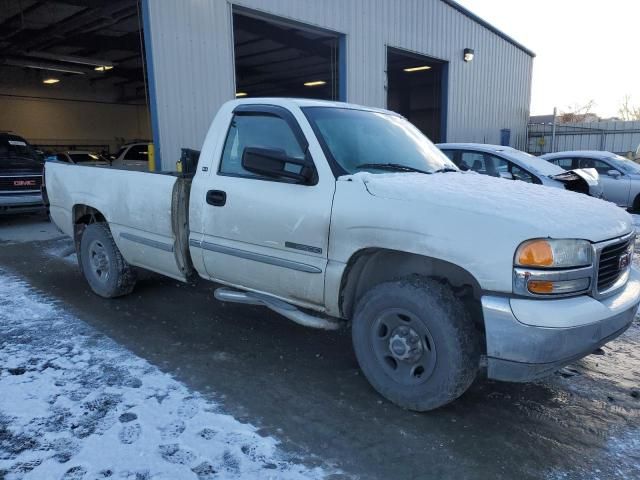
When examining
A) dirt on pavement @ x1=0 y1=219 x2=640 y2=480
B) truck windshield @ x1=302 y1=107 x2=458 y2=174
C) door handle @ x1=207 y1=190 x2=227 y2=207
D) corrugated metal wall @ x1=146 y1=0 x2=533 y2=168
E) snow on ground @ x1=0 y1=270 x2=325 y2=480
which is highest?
corrugated metal wall @ x1=146 y1=0 x2=533 y2=168

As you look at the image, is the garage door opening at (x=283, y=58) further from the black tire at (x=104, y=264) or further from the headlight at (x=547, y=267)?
the headlight at (x=547, y=267)

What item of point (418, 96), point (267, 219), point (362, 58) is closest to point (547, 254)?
point (267, 219)

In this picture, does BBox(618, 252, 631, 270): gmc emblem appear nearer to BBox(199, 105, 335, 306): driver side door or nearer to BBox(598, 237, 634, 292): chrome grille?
BBox(598, 237, 634, 292): chrome grille

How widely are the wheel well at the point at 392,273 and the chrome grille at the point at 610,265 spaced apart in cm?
71

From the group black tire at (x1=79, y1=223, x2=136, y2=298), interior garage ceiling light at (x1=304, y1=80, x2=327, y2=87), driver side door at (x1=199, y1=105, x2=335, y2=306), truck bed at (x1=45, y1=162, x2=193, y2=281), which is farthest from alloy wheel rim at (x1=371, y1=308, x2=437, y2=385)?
interior garage ceiling light at (x1=304, y1=80, x2=327, y2=87)

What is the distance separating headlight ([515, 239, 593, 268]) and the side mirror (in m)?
1.47

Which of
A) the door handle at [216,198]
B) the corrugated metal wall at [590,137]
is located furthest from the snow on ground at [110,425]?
the corrugated metal wall at [590,137]

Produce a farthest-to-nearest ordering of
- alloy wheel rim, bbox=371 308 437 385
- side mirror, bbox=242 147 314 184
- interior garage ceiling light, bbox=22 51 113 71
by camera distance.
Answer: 1. interior garage ceiling light, bbox=22 51 113 71
2. side mirror, bbox=242 147 314 184
3. alloy wheel rim, bbox=371 308 437 385

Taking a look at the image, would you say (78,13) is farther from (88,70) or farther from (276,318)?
(276,318)

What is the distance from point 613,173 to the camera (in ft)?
38.8

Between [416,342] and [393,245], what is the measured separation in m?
0.62

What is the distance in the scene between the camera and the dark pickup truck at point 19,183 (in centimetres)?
1001

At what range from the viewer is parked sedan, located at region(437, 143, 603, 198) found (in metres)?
8.37

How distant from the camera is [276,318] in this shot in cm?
490
